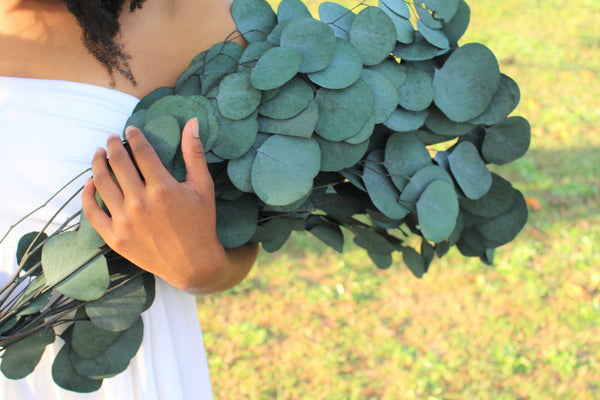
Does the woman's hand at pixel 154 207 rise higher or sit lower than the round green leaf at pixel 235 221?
higher

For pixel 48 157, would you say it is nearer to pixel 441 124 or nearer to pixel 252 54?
pixel 252 54

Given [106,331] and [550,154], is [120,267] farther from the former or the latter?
[550,154]

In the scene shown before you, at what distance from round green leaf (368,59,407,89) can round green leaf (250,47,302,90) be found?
0.48ft

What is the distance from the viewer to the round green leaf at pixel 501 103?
0.96m

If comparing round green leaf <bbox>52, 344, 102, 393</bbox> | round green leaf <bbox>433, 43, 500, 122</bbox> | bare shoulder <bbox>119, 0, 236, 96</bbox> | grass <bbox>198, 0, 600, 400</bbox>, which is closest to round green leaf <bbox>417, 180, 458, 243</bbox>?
round green leaf <bbox>433, 43, 500, 122</bbox>

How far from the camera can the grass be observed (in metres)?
2.08

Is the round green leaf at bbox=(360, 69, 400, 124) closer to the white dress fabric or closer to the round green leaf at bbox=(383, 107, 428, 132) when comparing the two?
the round green leaf at bbox=(383, 107, 428, 132)

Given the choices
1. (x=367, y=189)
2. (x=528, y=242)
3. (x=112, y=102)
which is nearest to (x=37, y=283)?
(x=112, y=102)

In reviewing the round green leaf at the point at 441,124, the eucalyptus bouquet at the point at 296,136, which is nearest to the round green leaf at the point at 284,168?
the eucalyptus bouquet at the point at 296,136

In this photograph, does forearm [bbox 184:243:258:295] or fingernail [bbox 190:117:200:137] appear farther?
forearm [bbox 184:243:258:295]

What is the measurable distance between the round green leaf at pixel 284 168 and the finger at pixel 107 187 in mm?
192

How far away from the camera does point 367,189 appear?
0.94 meters

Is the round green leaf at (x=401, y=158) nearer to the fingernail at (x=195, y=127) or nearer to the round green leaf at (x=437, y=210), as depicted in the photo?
the round green leaf at (x=437, y=210)

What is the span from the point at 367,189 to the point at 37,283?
52 cm
